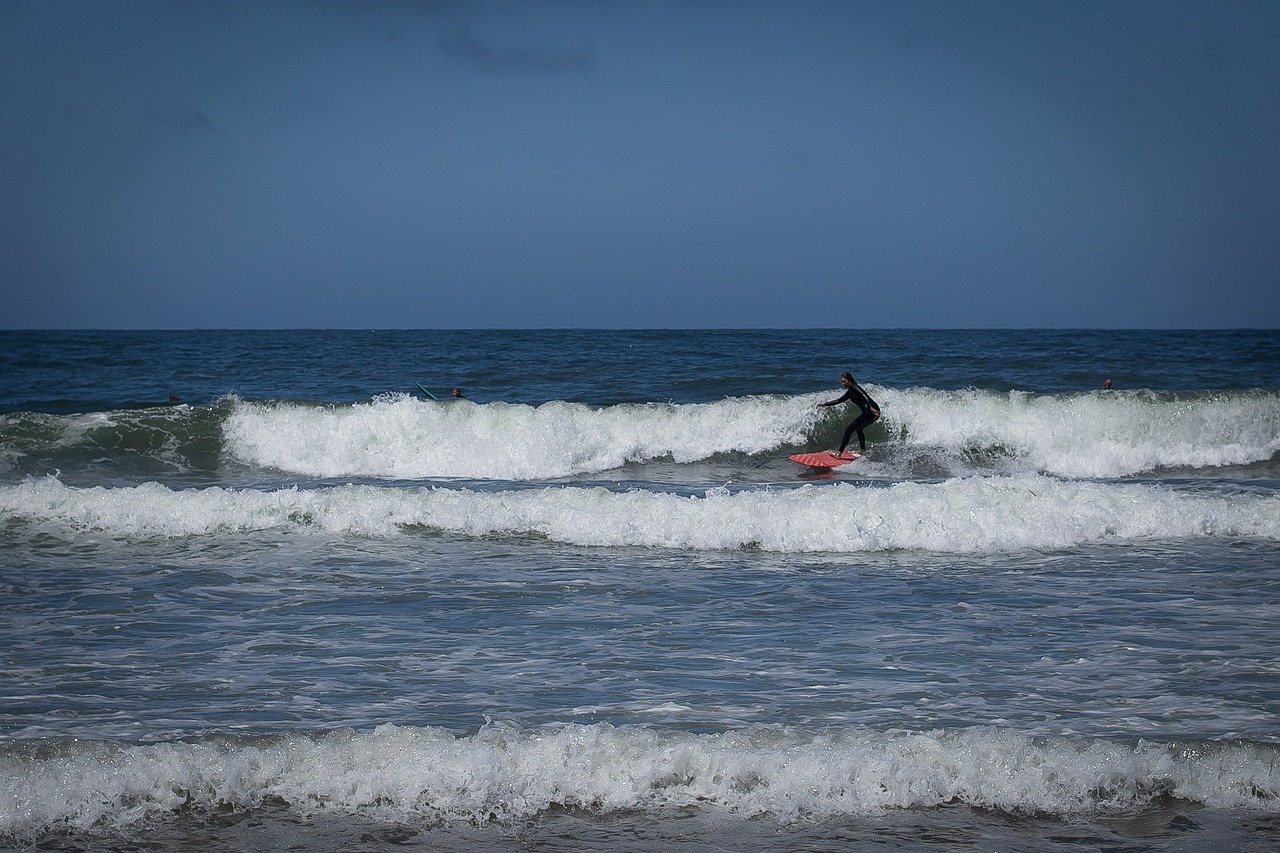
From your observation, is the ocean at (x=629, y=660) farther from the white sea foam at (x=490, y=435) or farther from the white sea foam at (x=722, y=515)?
the white sea foam at (x=490, y=435)

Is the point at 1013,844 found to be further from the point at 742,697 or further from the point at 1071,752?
the point at 742,697

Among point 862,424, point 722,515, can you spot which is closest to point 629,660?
point 722,515

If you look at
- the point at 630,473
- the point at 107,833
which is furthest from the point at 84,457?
the point at 107,833

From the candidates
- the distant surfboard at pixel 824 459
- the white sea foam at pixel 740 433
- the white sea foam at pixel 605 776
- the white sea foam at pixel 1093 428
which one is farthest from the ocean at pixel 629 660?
the white sea foam at pixel 1093 428

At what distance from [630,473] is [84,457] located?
31.2 feet

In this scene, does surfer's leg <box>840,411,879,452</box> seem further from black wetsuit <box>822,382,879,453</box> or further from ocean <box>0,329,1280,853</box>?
ocean <box>0,329,1280,853</box>

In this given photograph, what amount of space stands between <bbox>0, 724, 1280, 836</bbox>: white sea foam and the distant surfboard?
13.1m

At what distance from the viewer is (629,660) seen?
6816 millimetres

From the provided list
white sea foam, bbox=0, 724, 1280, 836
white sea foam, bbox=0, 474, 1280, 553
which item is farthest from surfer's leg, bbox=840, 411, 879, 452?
white sea foam, bbox=0, 724, 1280, 836

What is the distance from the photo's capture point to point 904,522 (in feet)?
36.6

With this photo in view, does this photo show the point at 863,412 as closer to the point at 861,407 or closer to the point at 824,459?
the point at 861,407

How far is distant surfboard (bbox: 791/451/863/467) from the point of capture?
18188 mm

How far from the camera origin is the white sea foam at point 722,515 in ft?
36.2

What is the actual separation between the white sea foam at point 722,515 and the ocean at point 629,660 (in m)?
0.05
